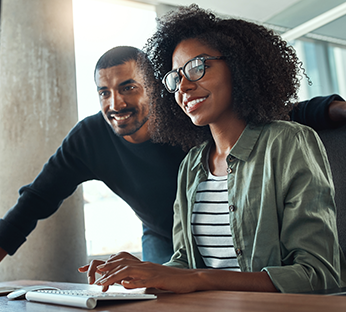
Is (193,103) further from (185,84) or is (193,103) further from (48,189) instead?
(48,189)

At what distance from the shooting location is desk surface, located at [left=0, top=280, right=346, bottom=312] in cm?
59

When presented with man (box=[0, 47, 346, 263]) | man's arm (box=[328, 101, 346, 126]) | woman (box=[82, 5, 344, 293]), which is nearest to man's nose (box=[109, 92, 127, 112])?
man (box=[0, 47, 346, 263])

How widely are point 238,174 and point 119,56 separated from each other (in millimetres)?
1180

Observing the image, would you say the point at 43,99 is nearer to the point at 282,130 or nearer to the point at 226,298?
the point at 282,130

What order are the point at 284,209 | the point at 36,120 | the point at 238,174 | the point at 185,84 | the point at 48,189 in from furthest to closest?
the point at 36,120
the point at 48,189
the point at 185,84
the point at 238,174
the point at 284,209

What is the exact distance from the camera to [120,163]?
2016 mm

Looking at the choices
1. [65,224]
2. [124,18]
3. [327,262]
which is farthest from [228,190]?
[124,18]

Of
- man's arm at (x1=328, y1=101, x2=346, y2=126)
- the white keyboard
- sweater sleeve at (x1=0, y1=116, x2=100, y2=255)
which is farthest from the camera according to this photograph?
sweater sleeve at (x1=0, y1=116, x2=100, y2=255)

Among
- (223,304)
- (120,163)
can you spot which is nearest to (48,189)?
(120,163)

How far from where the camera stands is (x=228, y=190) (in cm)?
118

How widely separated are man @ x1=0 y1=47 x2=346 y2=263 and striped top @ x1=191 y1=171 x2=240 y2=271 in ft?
Answer: 2.07

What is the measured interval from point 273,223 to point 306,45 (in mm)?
3033

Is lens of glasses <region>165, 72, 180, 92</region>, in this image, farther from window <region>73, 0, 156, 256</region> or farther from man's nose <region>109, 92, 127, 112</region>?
window <region>73, 0, 156, 256</region>

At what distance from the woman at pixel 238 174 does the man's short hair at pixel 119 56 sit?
0.44 meters
